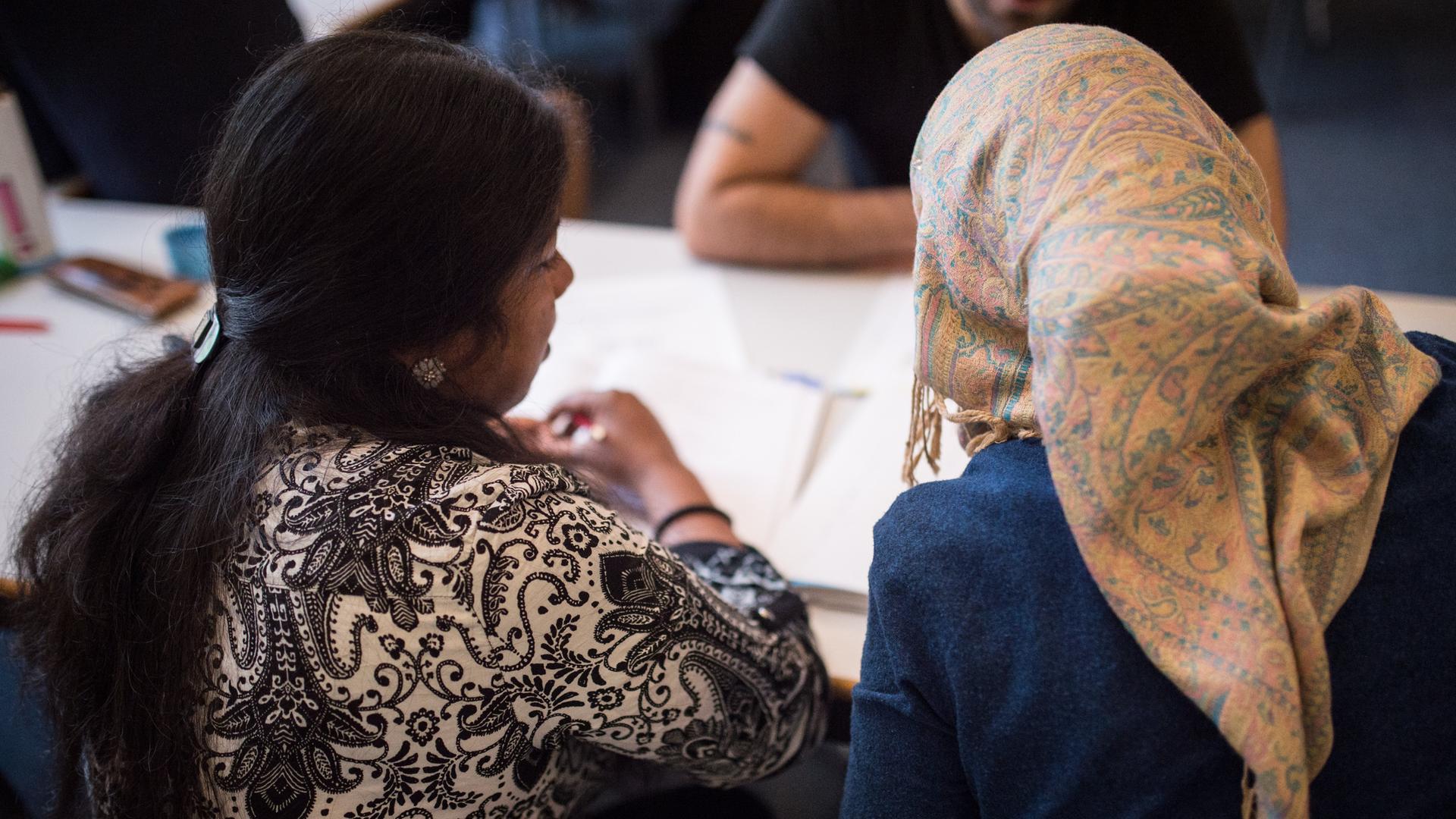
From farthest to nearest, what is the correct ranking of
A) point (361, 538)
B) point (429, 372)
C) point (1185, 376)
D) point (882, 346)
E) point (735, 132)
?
point (735, 132)
point (882, 346)
point (429, 372)
point (361, 538)
point (1185, 376)

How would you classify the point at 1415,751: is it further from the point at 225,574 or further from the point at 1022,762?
the point at 225,574

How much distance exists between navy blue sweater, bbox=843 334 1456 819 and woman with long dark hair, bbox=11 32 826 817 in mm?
216

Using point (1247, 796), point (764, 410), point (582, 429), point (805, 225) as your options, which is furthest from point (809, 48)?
point (1247, 796)

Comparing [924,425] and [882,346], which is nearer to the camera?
[924,425]

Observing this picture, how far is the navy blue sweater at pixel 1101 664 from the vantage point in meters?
0.57

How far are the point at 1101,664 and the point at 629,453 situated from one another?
58cm

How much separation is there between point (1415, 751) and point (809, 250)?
1.01m

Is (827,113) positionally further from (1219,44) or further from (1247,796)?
(1247,796)

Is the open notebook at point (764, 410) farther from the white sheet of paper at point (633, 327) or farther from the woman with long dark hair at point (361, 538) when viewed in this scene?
the woman with long dark hair at point (361, 538)

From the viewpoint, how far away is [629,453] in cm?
105

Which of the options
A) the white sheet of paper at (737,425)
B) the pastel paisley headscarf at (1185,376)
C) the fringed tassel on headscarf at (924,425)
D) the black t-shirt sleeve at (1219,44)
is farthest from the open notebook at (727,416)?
the black t-shirt sleeve at (1219,44)

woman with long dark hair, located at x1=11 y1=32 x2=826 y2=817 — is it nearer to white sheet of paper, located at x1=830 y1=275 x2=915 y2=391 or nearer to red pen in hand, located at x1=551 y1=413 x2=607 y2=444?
red pen in hand, located at x1=551 y1=413 x2=607 y2=444

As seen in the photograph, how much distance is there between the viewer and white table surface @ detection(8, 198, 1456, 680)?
3.69ft

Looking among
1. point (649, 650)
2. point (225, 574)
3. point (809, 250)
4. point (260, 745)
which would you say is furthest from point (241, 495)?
point (809, 250)
